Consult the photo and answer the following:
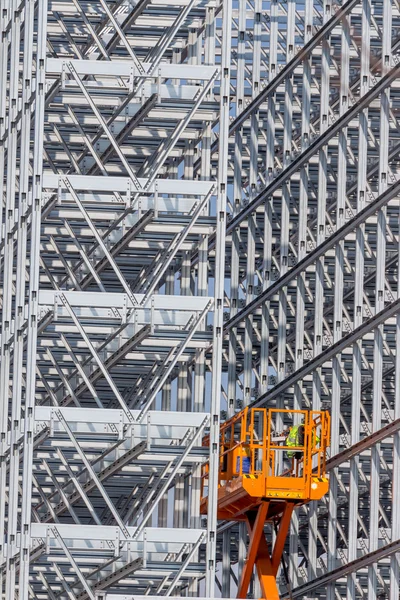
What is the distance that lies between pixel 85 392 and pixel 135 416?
5908mm

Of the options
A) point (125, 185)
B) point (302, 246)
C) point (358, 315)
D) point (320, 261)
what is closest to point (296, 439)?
point (125, 185)

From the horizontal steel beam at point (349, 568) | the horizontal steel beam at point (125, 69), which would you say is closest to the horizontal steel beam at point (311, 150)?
the horizontal steel beam at point (125, 69)

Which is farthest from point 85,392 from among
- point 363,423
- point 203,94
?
point 363,423

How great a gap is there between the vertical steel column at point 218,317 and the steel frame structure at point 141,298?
0.05 metres

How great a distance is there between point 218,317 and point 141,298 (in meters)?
1.79

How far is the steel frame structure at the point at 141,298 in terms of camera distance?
37844 mm

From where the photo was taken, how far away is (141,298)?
3841 cm

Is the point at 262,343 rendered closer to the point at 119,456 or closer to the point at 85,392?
the point at 85,392

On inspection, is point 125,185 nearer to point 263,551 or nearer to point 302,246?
point 263,551

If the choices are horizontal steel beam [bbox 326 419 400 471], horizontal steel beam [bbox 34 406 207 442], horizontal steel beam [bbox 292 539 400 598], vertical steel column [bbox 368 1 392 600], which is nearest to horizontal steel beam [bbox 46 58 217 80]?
horizontal steel beam [bbox 34 406 207 442]

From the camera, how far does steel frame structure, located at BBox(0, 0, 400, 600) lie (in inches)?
1490

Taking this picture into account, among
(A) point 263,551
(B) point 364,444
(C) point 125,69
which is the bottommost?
(A) point 263,551

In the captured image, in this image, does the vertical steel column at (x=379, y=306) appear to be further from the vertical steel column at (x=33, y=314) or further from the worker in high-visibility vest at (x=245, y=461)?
the vertical steel column at (x=33, y=314)

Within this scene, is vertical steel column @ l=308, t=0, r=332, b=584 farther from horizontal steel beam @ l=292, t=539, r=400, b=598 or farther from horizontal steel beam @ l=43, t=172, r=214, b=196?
horizontal steel beam @ l=43, t=172, r=214, b=196
